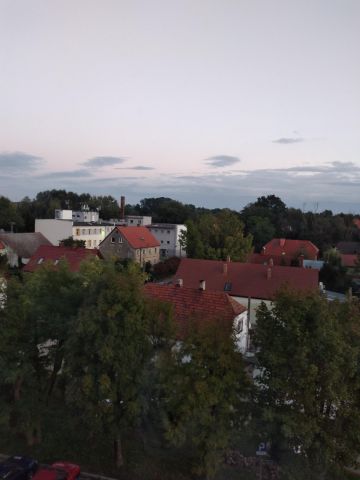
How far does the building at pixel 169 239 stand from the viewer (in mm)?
81812

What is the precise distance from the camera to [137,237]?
66750 mm

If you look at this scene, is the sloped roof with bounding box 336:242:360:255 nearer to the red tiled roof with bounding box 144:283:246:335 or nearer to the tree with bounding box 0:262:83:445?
the red tiled roof with bounding box 144:283:246:335

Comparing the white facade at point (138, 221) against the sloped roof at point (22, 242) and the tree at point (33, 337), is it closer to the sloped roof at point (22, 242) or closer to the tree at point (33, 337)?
the sloped roof at point (22, 242)

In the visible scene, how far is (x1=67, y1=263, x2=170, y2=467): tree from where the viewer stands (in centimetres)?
1596

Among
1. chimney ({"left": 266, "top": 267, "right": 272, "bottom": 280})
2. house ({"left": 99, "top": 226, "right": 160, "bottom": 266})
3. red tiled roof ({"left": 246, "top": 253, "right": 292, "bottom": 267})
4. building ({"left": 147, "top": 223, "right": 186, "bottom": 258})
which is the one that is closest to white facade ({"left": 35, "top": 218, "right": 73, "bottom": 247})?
house ({"left": 99, "top": 226, "right": 160, "bottom": 266})

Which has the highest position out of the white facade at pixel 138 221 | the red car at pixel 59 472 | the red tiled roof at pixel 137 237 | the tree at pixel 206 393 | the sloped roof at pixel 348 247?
the white facade at pixel 138 221

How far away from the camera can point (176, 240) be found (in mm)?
82000

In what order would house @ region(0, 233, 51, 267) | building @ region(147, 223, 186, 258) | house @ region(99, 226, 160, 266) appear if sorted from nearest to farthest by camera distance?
house @ region(0, 233, 51, 267)
house @ region(99, 226, 160, 266)
building @ region(147, 223, 186, 258)

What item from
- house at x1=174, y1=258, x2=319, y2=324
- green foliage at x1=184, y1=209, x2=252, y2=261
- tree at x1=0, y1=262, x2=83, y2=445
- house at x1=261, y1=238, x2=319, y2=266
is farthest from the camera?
house at x1=261, y1=238, x2=319, y2=266

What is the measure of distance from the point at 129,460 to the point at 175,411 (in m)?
4.71

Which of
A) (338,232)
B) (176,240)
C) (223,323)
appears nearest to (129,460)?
(223,323)

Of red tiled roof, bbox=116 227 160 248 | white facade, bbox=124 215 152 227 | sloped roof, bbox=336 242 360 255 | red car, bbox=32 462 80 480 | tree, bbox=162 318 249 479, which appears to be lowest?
red car, bbox=32 462 80 480

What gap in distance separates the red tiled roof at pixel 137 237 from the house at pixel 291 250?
60.9 feet

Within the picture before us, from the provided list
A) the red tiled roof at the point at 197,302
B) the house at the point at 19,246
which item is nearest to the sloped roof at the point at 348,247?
the house at the point at 19,246
